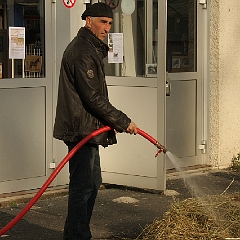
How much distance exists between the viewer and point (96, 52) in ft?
18.5

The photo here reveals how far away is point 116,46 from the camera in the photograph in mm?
8305

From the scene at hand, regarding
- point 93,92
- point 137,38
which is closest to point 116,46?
point 137,38

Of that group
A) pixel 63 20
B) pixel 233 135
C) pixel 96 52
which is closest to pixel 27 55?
pixel 63 20

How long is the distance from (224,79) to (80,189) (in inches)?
173

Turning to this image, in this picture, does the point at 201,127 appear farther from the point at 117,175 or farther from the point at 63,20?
the point at 63,20

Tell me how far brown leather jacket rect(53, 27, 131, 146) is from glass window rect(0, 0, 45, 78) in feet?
7.50

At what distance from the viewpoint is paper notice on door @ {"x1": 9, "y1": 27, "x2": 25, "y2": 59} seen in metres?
7.82

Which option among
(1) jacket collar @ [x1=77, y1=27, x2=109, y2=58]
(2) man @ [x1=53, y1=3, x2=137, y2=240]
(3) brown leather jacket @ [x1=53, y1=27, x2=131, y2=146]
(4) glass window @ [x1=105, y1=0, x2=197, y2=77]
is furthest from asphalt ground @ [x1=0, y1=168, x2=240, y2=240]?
(1) jacket collar @ [x1=77, y1=27, x2=109, y2=58]

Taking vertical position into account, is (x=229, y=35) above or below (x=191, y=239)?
above

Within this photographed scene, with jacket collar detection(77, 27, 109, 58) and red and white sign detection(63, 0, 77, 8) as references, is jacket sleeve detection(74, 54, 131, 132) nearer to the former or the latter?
jacket collar detection(77, 27, 109, 58)

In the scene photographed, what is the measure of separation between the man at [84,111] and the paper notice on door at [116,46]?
2.53 metres

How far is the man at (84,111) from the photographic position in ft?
18.1

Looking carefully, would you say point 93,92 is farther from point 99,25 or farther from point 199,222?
point 199,222

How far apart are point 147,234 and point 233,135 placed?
4.06m
